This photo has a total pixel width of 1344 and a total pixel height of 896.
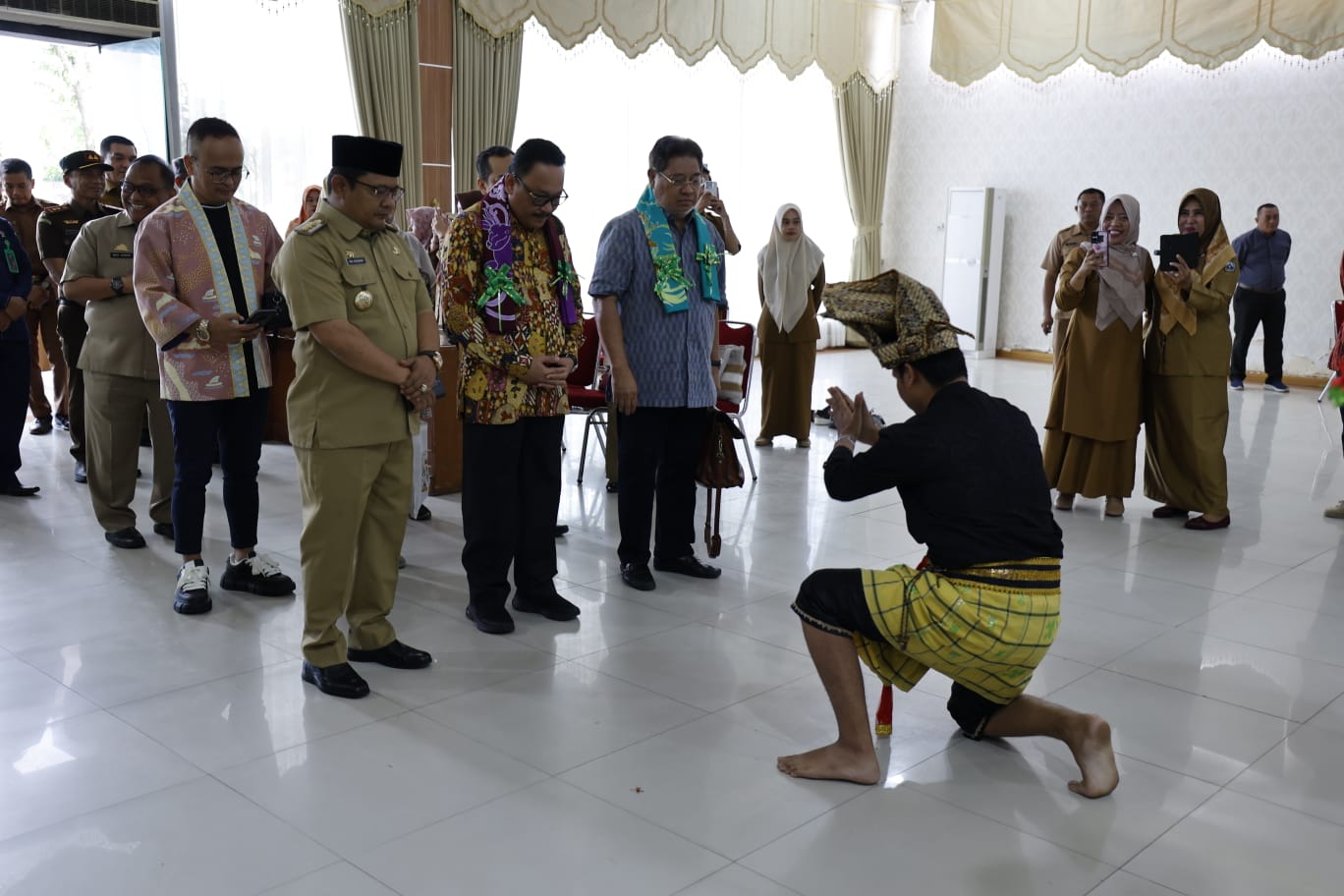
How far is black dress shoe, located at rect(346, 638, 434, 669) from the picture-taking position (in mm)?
3275

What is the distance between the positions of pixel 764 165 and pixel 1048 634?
9800 millimetres

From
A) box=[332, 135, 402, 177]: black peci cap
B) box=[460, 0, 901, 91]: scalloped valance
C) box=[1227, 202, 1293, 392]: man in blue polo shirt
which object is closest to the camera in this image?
box=[332, 135, 402, 177]: black peci cap

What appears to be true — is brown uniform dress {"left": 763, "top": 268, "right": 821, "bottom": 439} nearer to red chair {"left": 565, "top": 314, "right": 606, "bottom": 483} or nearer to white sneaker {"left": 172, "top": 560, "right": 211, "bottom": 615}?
red chair {"left": 565, "top": 314, "right": 606, "bottom": 483}

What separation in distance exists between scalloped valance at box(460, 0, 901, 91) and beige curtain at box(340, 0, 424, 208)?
64 cm

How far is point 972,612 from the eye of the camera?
249cm

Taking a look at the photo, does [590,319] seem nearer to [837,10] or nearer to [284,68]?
[284,68]

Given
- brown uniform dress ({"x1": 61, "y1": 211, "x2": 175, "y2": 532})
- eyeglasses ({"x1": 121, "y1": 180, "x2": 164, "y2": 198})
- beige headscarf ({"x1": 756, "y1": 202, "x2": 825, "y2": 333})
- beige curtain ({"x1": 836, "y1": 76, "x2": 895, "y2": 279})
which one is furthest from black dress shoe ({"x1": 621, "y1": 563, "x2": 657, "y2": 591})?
beige curtain ({"x1": 836, "y1": 76, "x2": 895, "y2": 279})

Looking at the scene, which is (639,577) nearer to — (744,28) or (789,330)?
(789,330)

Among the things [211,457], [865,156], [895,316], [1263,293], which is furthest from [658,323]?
[865,156]

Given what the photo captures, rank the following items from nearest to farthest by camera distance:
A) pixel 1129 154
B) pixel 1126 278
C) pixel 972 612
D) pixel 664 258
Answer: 1. pixel 972 612
2. pixel 664 258
3. pixel 1126 278
4. pixel 1129 154

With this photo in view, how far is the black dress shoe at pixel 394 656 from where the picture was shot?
328 centimetres

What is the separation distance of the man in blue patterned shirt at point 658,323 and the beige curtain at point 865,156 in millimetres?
8783

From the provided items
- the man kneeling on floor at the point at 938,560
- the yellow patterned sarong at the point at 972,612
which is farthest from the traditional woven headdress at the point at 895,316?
the yellow patterned sarong at the point at 972,612

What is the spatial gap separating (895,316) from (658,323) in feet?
4.59
